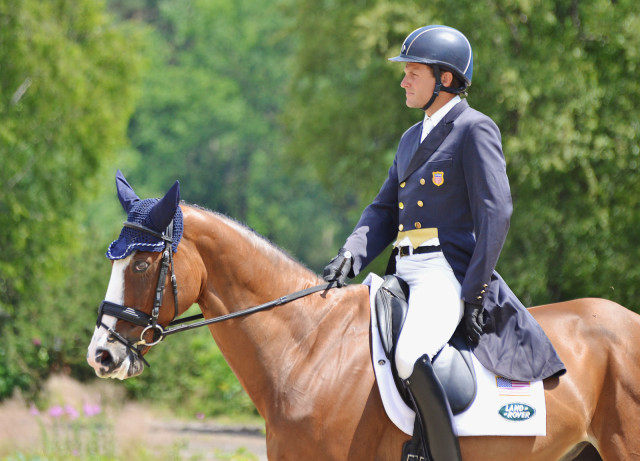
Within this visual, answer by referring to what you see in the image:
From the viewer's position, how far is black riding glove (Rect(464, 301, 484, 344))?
3.96m

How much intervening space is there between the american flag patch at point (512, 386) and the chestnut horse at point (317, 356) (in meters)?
0.14

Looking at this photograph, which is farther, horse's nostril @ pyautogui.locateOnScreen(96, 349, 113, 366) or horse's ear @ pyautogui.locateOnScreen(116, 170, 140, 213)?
horse's ear @ pyautogui.locateOnScreen(116, 170, 140, 213)

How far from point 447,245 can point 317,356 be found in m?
0.89

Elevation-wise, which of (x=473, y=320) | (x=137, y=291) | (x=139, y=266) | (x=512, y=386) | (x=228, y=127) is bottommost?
(x=228, y=127)

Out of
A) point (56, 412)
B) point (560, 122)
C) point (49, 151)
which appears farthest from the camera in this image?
point (49, 151)

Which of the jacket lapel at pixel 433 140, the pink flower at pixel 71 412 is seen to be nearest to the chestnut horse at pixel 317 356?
the jacket lapel at pixel 433 140

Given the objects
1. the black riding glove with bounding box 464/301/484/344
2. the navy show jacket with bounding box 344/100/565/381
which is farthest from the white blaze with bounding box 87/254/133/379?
the black riding glove with bounding box 464/301/484/344

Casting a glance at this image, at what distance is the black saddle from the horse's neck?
35cm

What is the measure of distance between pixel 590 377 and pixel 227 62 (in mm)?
40805

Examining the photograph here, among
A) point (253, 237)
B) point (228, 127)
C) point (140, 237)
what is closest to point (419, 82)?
point (253, 237)

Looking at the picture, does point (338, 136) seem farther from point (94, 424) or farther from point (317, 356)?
point (317, 356)

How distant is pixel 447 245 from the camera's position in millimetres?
4195

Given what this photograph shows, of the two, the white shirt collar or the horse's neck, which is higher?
the white shirt collar

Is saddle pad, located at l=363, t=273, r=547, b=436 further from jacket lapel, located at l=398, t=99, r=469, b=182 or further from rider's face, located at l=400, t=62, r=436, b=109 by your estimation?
rider's face, located at l=400, t=62, r=436, b=109
